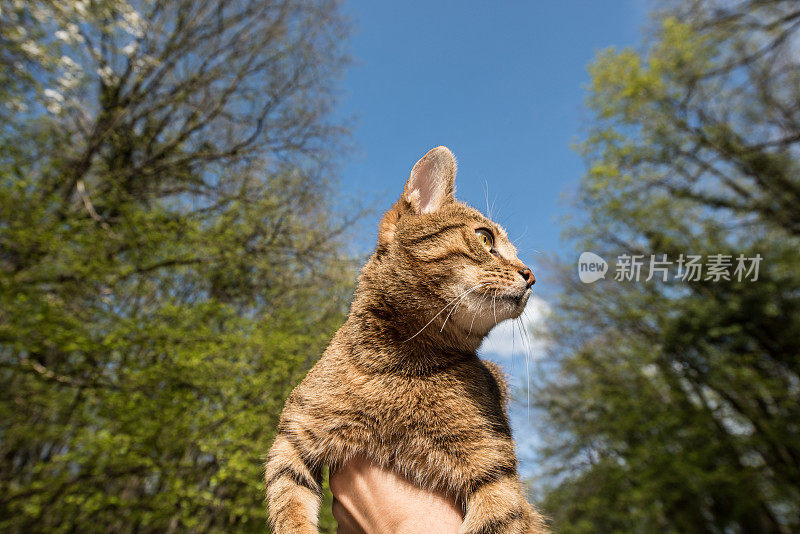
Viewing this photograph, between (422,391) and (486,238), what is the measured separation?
94cm

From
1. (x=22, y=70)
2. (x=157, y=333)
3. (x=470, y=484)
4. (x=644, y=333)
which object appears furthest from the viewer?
(x=644, y=333)

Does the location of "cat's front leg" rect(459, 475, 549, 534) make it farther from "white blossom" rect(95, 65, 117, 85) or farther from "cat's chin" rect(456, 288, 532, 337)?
"white blossom" rect(95, 65, 117, 85)

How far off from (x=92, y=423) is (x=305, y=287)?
16.0 ft

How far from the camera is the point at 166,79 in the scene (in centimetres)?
1031

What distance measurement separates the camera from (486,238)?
2.43 metres

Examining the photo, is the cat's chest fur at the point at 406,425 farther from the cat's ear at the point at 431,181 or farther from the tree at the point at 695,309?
the tree at the point at 695,309

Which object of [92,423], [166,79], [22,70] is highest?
[166,79]

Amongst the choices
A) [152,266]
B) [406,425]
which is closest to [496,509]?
[406,425]

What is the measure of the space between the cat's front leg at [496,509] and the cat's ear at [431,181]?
1556mm

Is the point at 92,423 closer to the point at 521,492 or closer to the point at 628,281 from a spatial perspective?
the point at 521,492

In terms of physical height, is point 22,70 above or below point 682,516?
above

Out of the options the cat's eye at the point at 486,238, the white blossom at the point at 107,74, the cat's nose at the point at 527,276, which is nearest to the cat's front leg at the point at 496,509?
the cat's nose at the point at 527,276

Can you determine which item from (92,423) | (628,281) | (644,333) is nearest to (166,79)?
(92,423)

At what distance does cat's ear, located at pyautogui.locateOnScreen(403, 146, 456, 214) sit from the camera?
102 inches
